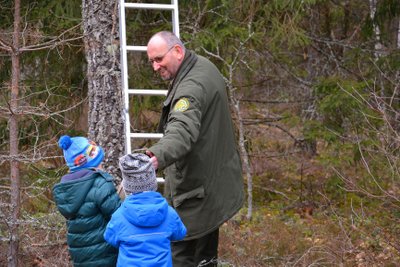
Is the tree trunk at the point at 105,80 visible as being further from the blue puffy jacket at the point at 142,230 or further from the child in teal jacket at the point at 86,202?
the blue puffy jacket at the point at 142,230

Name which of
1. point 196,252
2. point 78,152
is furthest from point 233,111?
point 78,152

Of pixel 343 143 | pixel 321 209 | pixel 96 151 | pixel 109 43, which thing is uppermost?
pixel 109 43

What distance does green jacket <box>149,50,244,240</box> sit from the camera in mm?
5273

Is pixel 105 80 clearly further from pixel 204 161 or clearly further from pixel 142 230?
pixel 142 230

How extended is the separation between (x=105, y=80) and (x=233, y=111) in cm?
466

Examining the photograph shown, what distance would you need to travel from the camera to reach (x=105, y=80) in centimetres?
639

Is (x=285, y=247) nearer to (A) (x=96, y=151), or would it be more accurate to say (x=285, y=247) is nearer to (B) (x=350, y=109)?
(B) (x=350, y=109)

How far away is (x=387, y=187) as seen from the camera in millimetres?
11000

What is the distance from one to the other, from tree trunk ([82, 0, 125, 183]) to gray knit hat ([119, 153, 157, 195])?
1739 mm

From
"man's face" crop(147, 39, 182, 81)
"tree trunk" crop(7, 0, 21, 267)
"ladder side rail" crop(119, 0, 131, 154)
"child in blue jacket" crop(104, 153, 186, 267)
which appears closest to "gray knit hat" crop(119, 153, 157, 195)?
"child in blue jacket" crop(104, 153, 186, 267)

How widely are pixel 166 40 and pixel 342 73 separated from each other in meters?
7.38

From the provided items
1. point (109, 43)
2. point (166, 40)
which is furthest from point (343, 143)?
point (166, 40)

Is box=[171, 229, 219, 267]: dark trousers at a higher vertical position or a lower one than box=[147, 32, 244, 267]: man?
lower

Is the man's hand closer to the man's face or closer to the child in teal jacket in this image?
the child in teal jacket
